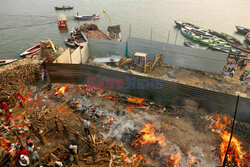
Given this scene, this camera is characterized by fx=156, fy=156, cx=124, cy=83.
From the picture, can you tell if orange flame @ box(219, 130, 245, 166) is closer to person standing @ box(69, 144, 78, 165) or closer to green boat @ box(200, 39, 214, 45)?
person standing @ box(69, 144, 78, 165)

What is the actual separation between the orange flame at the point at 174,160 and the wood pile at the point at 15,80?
12.9 metres

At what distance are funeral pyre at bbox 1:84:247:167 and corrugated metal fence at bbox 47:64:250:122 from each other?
0.77m

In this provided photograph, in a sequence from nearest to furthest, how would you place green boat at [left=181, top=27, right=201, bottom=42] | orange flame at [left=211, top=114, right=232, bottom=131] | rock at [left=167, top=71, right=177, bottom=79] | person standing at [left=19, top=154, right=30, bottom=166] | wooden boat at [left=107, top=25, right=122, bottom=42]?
1. person standing at [left=19, top=154, right=30, bottom=166]
2. orange flame at [left=211, top=114, right=232, bottom=131]
3. rock at [left=167, top=71, right=177, bottom=79]
4. wooden boat at [left=107, top=25, right=122, bottom=42]
5. green boat at [left=181, top=27, right=201, bottom=42]

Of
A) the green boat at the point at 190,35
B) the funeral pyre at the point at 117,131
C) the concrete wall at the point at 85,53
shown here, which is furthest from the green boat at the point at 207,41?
the concrete wall at the point at 85,53

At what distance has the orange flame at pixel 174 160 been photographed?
980 centimetres

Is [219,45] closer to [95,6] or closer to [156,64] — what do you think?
[156,64]

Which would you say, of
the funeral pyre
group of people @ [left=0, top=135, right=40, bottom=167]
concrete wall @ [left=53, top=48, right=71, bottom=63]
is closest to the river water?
concrete wall @ [left=53, top=48, right=71, bottom=63]

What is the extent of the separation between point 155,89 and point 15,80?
1270cm

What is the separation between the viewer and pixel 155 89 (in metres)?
13.9

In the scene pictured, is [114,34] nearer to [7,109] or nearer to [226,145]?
[7,109]

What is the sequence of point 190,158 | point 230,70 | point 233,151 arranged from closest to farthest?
1. point 190,158
2. point 233,151
3. point 230,70

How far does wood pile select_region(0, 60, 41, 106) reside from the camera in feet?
41.8

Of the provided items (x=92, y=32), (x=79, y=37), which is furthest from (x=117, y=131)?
(x=92, y=32)

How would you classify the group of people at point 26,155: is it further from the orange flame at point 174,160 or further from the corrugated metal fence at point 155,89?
the orange flame at point 174,160
